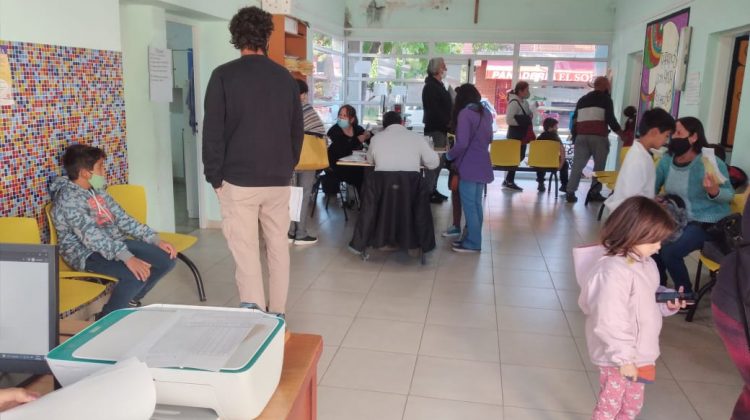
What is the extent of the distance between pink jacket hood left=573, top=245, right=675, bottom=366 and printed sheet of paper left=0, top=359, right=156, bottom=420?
1617 mm

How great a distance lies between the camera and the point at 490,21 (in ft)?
30.0

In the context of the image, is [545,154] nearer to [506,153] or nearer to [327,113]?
[506,153]

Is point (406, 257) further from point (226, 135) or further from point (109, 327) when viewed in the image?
point (109, 327)

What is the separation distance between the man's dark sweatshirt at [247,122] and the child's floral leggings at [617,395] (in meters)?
1.76

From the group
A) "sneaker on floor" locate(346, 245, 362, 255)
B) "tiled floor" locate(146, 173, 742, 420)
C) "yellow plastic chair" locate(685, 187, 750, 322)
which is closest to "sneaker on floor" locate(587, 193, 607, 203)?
"tiled floor" locate(146, 173, 742, 420)

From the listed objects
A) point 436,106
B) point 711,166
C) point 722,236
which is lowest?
point 722,236

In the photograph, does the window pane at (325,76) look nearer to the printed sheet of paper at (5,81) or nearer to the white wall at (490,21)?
the white wall at (490,21)

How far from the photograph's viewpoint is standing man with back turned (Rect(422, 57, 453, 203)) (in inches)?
252

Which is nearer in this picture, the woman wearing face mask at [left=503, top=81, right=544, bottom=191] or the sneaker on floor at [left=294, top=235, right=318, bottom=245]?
the sneaker on floor at [left=294, top=235, right=318, bottom=245]

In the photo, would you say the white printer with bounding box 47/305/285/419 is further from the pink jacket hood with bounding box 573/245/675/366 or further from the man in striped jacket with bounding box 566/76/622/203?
the man in striped jacket with bounding box 566/76/622/203

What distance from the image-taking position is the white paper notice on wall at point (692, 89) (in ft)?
17.7

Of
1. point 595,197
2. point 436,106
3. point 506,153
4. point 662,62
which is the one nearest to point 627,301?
point 436,106

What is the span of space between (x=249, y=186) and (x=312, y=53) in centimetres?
535

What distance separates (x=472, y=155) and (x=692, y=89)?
2.43 m
